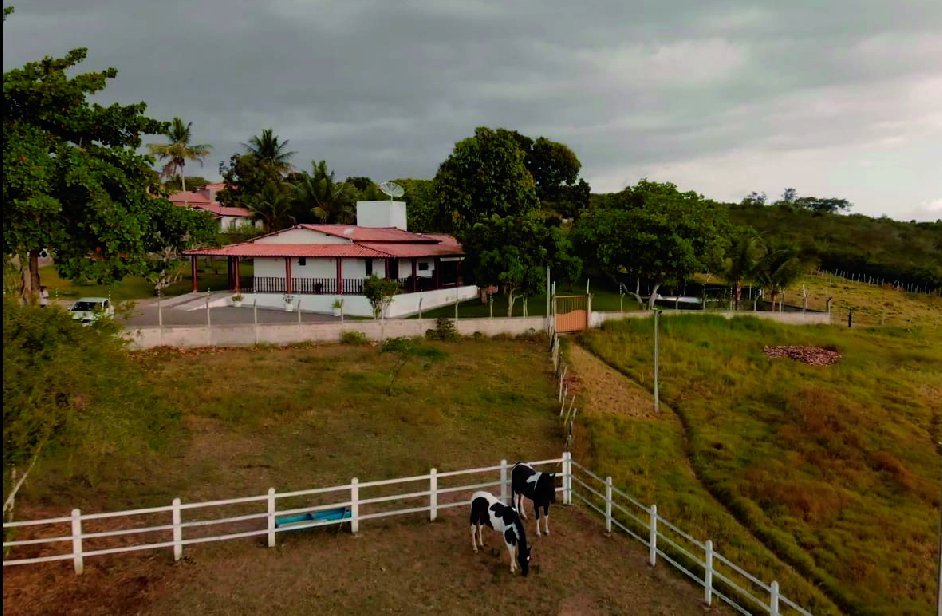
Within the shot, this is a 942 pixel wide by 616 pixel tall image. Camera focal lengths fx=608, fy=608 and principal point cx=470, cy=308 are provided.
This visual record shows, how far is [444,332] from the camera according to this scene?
32031 mm

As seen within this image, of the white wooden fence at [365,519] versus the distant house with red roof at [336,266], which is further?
the distant house with red roof at [336,266]

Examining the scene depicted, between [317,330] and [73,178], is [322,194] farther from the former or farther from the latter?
[73,178]

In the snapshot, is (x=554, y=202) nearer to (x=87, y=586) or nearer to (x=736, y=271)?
(x=736, y=271)

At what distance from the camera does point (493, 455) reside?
17672 mm

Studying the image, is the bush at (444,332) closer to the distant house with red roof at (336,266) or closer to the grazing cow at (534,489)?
the distant house with red roof at (336,266)

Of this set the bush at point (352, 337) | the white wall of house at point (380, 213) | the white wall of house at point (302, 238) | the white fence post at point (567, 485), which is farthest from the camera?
the white wall of house at point (380, 213)

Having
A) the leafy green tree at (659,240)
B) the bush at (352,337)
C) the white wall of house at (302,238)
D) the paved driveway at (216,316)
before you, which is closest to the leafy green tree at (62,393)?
the bush at (352,337)

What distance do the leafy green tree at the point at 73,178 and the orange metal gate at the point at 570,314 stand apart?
21.8 metres

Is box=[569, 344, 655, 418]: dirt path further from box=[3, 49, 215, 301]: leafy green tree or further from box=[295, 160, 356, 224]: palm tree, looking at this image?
box=[295, 160, 356, 224]: palm tree

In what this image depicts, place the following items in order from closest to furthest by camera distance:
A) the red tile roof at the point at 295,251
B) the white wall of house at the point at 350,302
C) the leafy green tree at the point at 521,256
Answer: the leafy green tree at the point at 521,256
the white wall of house at the point at 350,302
the red tile roof at the point at 295,251

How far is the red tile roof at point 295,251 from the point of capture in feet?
125

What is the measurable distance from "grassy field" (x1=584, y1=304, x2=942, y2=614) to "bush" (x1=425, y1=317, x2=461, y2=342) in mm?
7622

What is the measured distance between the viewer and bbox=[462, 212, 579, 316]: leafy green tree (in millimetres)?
35656

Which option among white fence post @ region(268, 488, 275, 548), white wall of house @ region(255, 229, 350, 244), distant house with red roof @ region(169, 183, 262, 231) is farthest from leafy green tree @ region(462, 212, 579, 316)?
distant house with red roof @ region(169, 183, 262, 231)
